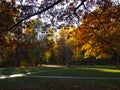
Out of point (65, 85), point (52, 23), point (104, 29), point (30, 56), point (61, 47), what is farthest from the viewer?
point (61, 47)

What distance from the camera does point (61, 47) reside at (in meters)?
81.2

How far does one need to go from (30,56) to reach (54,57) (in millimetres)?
20945

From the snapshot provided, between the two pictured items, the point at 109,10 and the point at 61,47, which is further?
the point at 61,47

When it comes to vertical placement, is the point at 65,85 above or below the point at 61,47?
below

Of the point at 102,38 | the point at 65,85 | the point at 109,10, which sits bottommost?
the point at 65,85

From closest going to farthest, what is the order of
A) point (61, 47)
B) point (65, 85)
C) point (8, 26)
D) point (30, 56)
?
point (8, 26) → point (65, 85) → point (30, 56) → point (61, 47)

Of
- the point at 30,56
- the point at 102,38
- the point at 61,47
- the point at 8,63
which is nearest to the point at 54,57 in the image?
the point at 61,47

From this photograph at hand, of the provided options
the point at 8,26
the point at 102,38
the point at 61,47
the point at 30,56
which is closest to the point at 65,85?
the point at 102,38

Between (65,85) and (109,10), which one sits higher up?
(109,10)

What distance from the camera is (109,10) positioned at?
13.8m

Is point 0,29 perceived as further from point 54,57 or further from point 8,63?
point 54,57

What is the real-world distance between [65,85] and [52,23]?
4643mm

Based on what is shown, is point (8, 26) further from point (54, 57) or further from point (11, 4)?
point (54, 57)

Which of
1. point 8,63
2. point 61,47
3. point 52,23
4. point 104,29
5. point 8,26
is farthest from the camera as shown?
point 61,47
